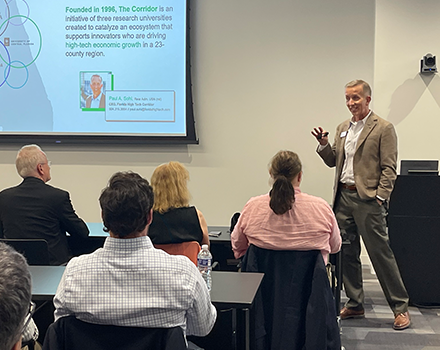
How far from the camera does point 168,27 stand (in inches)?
193

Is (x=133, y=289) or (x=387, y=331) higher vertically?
(x=133, y=289)

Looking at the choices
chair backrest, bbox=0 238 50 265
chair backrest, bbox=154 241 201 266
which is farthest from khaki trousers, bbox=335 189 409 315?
chair backrest, bbox=0 238 50 265

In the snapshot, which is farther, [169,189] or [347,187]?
[347,187]

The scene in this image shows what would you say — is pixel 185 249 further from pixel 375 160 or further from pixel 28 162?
pixel 375 160

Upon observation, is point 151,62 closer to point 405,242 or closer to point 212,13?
point 212,13

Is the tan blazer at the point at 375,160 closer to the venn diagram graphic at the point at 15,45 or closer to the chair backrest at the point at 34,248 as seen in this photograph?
the chair backrest at the point at 34,248

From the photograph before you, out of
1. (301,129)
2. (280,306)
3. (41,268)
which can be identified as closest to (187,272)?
(280,306)

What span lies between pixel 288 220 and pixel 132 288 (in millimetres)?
1128

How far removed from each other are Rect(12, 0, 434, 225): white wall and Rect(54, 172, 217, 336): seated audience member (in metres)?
3.52

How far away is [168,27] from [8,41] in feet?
5.62

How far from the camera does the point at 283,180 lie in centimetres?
A: 243

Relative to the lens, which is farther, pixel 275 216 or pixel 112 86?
pixel 112 86

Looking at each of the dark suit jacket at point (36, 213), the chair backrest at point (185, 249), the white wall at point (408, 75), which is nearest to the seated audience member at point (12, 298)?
the chair backrest at point (185, 249)

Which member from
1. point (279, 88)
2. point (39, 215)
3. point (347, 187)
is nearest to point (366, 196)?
point (347, 187)
